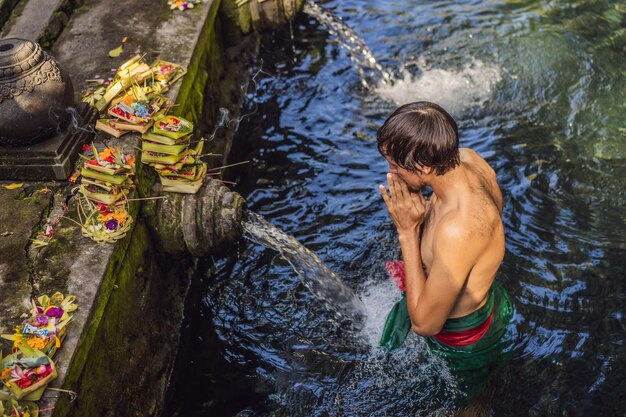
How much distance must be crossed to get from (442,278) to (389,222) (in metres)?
2.64

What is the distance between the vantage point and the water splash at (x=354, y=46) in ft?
24.5

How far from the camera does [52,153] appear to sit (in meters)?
4.37

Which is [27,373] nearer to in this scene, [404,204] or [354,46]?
[404,204]

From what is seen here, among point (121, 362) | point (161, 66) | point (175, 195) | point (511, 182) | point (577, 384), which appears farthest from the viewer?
point (511, 182)

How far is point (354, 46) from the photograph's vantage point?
7.86m

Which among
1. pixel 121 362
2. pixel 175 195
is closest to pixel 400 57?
pixel 175 195

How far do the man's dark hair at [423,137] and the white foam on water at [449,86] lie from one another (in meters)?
3.88

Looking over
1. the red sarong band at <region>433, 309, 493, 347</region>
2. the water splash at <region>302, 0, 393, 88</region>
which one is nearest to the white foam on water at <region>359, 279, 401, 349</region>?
the red sarong band at <region>433, 309, 493, 347</region>

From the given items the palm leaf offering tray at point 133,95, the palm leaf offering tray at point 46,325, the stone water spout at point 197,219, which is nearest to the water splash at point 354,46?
the palm leaf offering tray at point 133,95

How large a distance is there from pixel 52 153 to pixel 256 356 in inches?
76.7

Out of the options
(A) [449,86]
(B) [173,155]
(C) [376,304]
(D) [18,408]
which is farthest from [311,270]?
(A) [449,86]

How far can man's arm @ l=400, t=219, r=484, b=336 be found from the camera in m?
3.04

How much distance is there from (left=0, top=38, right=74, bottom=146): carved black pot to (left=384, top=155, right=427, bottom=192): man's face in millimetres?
2348

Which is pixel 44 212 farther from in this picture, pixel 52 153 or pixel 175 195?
pixel 175 195
